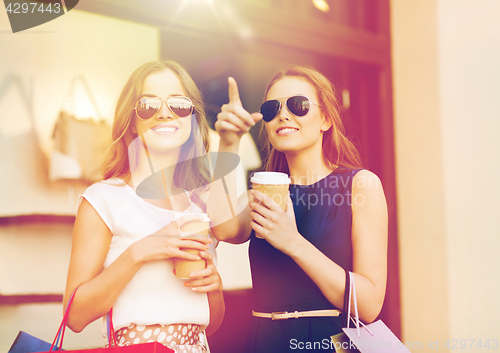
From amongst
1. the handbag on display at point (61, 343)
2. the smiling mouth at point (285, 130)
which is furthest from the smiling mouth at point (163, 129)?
the handbag on display at point (61, 343)

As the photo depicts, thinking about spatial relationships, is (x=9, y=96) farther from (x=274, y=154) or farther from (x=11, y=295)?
(x=274, y=154)

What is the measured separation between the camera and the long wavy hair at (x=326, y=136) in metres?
2.43

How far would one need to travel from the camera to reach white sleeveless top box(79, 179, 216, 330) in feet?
6.20

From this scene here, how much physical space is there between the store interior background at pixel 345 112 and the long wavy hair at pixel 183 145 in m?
0.10

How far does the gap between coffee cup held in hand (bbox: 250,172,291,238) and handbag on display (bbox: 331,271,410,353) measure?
1.84ft

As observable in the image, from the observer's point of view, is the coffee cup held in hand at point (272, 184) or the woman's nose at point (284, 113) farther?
the woman's nose at point (284, 113)

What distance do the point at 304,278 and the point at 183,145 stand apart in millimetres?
1036

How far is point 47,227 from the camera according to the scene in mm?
2215

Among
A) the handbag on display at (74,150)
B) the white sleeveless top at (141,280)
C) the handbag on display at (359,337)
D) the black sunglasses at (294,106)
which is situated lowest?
the handbag on display at (359,337)

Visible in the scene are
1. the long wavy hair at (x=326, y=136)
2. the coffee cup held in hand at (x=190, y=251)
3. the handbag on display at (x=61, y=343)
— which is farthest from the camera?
the long wavy hair at (x=326, y=136)

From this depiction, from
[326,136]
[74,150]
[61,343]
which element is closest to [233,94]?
[326,136]

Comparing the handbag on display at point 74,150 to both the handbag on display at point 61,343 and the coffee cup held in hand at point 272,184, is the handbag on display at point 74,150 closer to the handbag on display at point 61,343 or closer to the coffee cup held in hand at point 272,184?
the handbag on display at point 61,343

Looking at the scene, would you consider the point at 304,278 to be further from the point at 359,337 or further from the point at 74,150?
the point at 74,150

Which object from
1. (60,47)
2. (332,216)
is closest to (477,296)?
(332,216)
